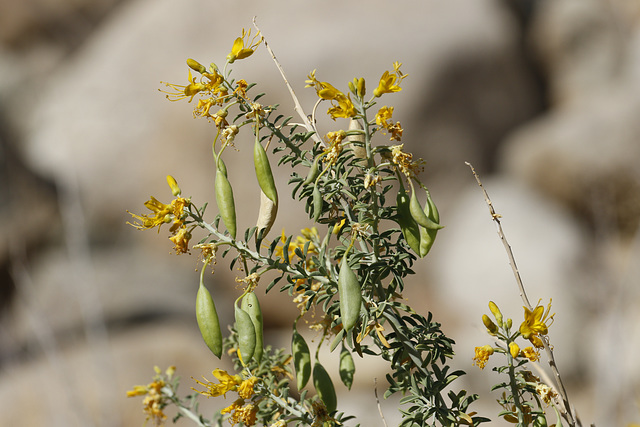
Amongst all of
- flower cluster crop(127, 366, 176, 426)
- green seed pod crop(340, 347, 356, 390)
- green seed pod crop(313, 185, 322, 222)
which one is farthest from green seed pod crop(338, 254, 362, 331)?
flower cluster crop(127, 366, 176, 426)

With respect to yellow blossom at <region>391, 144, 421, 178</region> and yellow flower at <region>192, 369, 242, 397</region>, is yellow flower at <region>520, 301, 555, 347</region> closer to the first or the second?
yellow blossom at <region>391, 144, 421, 178</region>

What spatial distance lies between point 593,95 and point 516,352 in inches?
145

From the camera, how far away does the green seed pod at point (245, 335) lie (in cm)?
49

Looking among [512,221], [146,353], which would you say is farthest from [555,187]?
[146,353]

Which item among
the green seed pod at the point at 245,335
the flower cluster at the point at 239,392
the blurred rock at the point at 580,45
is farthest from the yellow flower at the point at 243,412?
the blurred rock at the point at 580,45

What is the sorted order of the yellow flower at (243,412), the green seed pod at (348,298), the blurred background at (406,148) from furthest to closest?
the blurred background at (406,148)
the yellow flower at (243,412)
the green seed pod at (348,298)

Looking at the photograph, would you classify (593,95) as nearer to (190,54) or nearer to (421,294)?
(421,294)

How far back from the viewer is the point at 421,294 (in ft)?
11.0

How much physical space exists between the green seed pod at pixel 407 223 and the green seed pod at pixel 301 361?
0.14m

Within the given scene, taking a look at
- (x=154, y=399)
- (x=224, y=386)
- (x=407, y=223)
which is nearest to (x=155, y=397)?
(x=154, y=399)

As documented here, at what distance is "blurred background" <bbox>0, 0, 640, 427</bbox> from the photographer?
112 inches

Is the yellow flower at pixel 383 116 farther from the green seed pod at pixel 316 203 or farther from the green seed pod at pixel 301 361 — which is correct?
the green seed pod at pixel 301 361

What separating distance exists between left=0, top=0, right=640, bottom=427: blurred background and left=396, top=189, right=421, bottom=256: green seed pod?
2086mm

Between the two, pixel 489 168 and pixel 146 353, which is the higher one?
pixel 489 168
